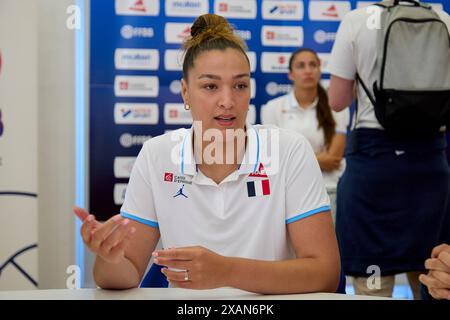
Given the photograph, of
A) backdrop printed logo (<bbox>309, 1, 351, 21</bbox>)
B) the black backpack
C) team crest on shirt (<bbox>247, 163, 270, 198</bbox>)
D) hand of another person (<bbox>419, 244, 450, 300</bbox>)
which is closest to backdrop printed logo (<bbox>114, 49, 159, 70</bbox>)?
backdrop printed logo (<bbox>309, 1, 351, 21</bbox>)

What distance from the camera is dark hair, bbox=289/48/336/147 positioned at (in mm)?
3613

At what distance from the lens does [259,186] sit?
57.4 inches

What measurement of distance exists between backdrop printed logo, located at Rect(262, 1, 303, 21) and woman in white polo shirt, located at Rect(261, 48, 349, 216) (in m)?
0.22

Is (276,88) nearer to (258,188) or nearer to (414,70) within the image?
(414,70)

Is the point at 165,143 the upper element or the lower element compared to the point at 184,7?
lower

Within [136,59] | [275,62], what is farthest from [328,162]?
[136,59]

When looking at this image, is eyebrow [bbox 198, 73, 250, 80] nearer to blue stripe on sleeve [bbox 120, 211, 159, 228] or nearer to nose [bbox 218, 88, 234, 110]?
nose [bbox 218, 88, 234, 110]

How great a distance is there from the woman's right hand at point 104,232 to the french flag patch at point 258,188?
1.44 ft

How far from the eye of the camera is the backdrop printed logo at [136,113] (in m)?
3.67

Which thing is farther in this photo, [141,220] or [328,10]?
[328,10]

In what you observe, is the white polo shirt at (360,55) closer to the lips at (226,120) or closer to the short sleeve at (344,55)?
the short sleeve at (344,55)

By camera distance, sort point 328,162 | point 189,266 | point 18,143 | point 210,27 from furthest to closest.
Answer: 1. point 328,162
2. point 18,143
3. point 210,27
4. point 189,266

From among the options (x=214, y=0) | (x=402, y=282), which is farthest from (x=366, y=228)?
(x=214, y=0)

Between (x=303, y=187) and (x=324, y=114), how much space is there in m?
2.27
